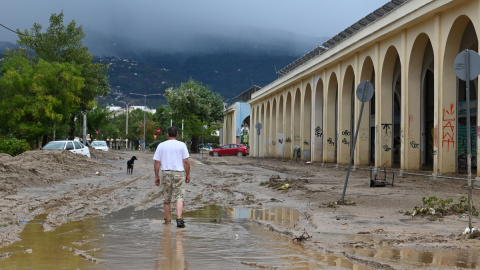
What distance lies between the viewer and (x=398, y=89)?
120ft

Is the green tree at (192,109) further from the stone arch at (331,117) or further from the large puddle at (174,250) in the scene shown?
the large puddle at (174,250)

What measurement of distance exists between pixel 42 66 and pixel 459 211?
34491 mm

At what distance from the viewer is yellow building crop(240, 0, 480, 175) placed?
20625mm

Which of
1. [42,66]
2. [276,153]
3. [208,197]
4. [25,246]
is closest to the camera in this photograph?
[25,246]

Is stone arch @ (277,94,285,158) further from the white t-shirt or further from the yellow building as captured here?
the white t-shirt

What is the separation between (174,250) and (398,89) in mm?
31372

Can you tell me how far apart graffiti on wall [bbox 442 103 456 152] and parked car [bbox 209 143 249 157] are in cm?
4453

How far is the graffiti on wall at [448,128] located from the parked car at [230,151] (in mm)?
44527

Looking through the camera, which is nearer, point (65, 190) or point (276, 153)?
point (65, 190)

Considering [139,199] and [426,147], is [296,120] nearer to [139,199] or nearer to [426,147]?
[426,147]

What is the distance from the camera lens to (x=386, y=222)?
9.98 m

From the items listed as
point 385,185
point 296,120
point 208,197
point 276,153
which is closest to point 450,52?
point 385,185

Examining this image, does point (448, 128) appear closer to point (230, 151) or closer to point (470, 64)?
point (470, 64)

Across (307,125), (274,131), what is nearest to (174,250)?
(307,125)
